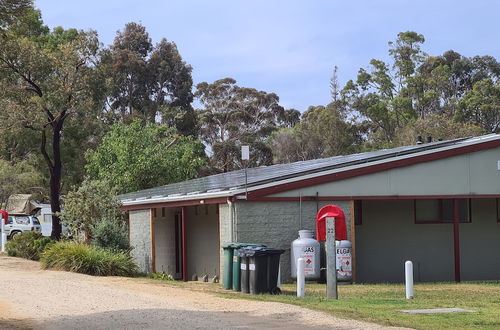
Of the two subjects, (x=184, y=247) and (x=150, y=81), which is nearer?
(x=184, y=247)

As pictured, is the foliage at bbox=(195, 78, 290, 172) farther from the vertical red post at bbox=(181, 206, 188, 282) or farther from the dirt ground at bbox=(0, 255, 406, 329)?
the dirt ground at bbox=(0, 255, 406, 329)

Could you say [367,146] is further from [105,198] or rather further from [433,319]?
[433,319]

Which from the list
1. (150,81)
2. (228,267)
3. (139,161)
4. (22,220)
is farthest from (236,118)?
(228,267)

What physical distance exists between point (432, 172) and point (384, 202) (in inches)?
80.4

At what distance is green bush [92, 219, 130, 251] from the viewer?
74.4 feet

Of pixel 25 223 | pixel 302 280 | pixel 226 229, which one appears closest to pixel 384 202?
pixel 226 229

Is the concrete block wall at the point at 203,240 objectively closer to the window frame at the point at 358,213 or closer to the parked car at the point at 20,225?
the window frame at the point at 358,213

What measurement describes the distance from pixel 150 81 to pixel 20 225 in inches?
728

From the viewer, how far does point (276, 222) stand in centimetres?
1973

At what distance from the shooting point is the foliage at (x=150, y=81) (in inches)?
2311

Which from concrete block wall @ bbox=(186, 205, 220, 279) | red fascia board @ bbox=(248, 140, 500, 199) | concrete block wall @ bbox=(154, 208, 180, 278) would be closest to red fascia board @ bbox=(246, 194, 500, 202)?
red fascia board @ bbox=(248, 140, 500, 199)

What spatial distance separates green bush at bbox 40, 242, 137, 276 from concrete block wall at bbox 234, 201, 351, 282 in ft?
11.7

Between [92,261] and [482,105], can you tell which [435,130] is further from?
[92,261]

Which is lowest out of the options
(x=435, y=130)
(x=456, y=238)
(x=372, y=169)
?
(x=456, y=238)
